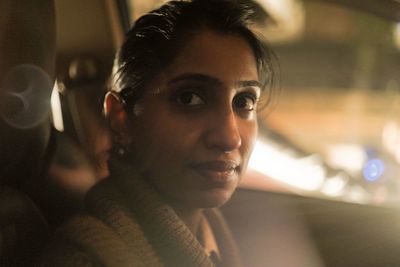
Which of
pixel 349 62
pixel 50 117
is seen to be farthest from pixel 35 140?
pixel 349 62

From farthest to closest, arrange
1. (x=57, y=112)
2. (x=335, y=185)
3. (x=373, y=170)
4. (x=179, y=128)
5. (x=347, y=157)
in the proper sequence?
(x=347, y=157), (x=373, y=170), (x=335, y=185), (x=57, y=112), (x=179, y=128)

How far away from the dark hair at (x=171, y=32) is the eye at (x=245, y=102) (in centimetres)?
6

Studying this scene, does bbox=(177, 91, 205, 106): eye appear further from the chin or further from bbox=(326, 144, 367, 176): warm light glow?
bbox=(326, 144, 367, 176): warm light glow

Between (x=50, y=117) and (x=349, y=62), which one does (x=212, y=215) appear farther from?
(x=349, y=62)

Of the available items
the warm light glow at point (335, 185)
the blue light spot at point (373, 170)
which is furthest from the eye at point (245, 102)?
the blue light spot at point (373, 170)

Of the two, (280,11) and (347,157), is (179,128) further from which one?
(347,157)

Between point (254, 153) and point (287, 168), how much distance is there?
14.9 inches

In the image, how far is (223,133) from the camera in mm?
811

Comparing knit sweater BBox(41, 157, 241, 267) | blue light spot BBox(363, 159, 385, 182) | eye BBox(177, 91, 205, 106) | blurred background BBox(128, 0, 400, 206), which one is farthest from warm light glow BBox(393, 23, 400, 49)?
knit sweater BBox(41, 157, 241, 267)

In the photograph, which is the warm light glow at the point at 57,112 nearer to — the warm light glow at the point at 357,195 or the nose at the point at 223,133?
the nose at the point at 223,133

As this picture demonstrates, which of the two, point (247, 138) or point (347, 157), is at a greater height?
point (347, 157)

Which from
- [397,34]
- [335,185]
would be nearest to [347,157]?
[335,185]

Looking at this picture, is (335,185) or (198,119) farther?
(335,185)

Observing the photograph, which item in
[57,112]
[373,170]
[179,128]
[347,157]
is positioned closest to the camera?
[179,128]
